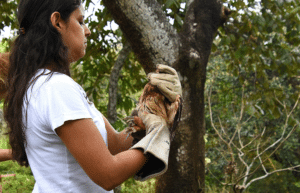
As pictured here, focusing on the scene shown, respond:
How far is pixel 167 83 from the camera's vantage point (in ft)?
3.89

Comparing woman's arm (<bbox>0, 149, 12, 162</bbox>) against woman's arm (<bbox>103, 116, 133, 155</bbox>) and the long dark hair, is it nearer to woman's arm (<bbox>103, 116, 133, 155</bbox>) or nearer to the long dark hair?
the long dark hair

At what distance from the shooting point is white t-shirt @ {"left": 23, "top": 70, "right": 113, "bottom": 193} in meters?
0.88

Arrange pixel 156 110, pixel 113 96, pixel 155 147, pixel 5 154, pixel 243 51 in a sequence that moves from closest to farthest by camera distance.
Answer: pixel 155 147
pixel 156 110
pixel 5 154
pixel 243 51
pixel 113 96

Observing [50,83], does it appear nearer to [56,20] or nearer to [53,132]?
[53,132]

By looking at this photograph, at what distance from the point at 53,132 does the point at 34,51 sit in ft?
1.01

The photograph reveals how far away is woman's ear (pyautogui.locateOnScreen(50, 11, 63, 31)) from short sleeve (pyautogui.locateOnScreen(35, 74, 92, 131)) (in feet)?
0.70

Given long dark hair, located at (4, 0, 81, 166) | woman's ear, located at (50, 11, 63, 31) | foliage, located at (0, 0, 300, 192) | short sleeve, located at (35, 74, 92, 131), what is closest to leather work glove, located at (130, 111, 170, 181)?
short sleeve, located at (35, 74, 92, 131)

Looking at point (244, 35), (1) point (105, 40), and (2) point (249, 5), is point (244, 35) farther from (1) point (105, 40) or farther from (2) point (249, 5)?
(1) point (105, 40)

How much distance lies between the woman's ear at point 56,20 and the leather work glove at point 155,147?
476 millimetres

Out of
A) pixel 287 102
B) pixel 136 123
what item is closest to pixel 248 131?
pixel 287 102

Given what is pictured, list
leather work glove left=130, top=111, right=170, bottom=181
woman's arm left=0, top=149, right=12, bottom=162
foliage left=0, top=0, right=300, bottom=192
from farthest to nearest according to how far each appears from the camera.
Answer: foliage left=0, top=0, right=300, bottom=192
woman's arm left=0, top=149, right=12, bottom=162
leather work glove left=130, top=111, right=170, bottom=181

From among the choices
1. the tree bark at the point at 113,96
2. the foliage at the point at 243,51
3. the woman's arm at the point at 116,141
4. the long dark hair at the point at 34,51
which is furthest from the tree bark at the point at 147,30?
the tree bark at the point at 113,96

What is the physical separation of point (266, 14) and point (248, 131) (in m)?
5.42

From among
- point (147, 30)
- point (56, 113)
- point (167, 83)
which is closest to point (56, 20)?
point (56, 113)
